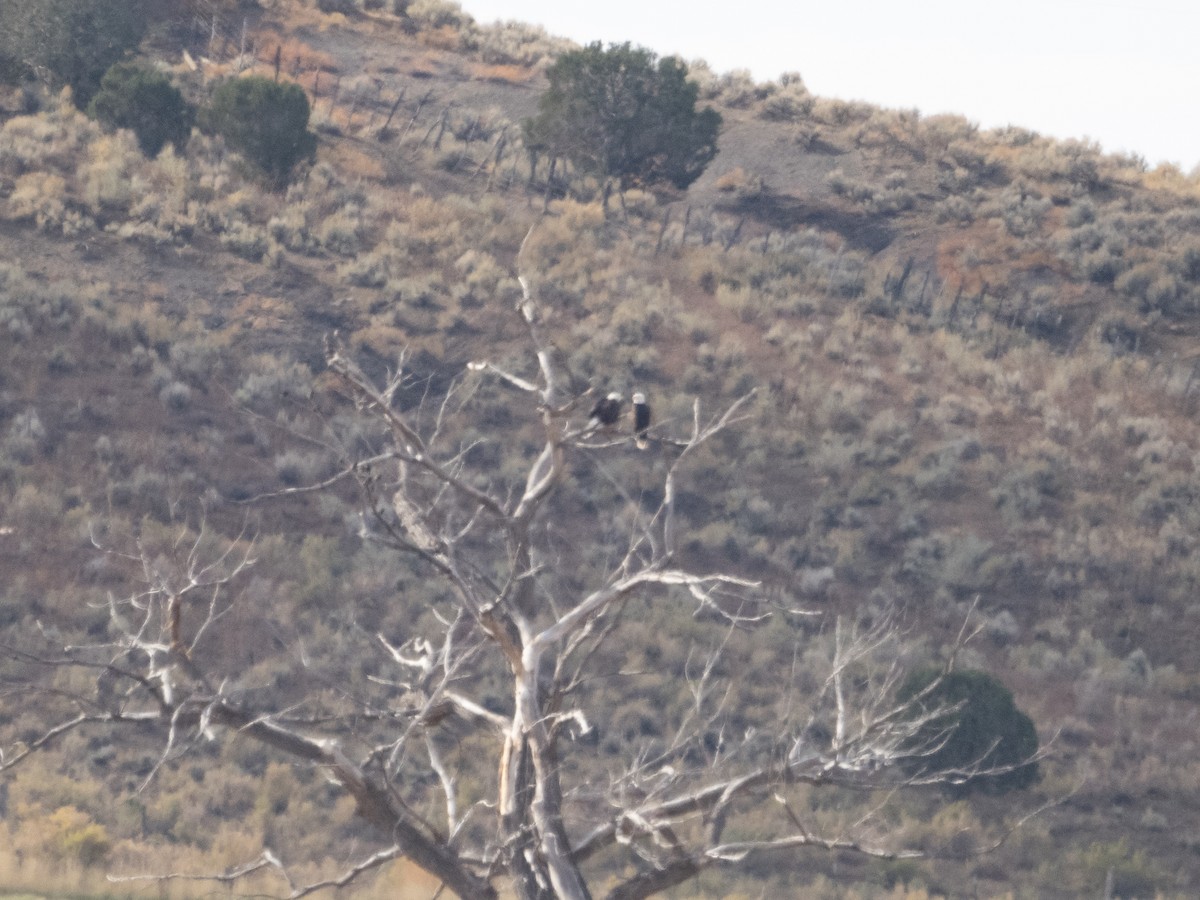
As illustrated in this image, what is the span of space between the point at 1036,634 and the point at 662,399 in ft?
28.8

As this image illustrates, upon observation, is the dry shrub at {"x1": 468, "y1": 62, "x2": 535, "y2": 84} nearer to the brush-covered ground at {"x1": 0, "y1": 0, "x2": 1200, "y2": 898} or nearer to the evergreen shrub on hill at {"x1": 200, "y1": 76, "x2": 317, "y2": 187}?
the brush-covered ground at {"x1": 0, "y1": 0, "x2": 1200, "y2": 898}

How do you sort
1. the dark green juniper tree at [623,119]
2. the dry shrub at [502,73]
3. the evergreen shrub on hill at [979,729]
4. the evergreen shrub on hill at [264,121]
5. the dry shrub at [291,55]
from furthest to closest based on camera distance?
the dry shrub at [502,73], the dry shrub at [291,55], the dark green juniper tree at [623,119], the evergreen shrub on hill at [264,121], the evergreen shrub on hill at [979,729]

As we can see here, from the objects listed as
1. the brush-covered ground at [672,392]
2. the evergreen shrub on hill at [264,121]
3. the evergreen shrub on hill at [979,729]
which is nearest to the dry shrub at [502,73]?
the brush-covered ground at [672,392]

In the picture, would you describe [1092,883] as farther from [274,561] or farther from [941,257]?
[941,257]

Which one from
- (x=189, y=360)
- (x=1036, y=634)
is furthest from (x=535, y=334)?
(x=189, y=360)

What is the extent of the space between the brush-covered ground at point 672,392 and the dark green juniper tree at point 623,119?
142 centimetres

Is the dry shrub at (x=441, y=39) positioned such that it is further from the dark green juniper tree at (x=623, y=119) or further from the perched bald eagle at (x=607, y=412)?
the perched bald eagle at (x=607, y=412)

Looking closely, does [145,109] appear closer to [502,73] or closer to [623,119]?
[623,119]

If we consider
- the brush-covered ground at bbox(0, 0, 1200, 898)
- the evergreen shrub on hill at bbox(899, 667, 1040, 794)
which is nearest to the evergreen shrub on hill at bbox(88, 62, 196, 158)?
the brush-covered ground at bbox(0, 0, 1200, 898)

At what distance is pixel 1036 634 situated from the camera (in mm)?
25625

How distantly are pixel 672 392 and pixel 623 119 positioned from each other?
11.4 metres

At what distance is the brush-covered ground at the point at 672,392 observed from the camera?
19.3m

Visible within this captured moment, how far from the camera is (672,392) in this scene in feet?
103

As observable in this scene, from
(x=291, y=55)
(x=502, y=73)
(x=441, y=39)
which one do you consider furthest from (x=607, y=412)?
(x=441, y=39)
